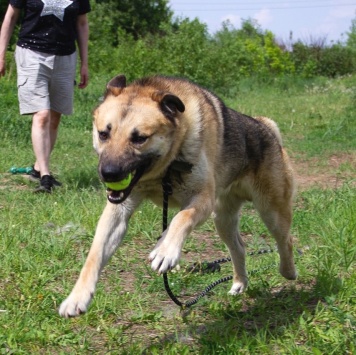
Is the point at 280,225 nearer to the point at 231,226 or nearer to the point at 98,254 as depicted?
the point at 231,226

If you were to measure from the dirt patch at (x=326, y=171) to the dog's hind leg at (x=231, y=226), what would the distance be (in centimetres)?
268

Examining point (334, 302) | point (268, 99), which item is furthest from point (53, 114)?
point (268, 99)

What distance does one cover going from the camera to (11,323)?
3238 millimetres

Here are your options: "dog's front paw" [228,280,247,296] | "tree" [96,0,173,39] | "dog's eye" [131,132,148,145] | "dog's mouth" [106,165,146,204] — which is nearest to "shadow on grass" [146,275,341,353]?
"dog's front paw" [228,280,247,296]

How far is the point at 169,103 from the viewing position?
3.38m

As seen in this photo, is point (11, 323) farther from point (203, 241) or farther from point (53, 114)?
point (53, 114)

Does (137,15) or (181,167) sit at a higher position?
(181,167)

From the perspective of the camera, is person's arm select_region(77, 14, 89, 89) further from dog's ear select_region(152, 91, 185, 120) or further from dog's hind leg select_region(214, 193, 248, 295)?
dog's ear select_region(152, 91, 185, 120)

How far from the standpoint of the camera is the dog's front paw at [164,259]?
2955 mm

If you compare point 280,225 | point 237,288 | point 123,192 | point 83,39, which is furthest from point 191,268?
point 83,39

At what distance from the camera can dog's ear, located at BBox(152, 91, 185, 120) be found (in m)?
3.34

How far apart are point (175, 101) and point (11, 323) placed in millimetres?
1385

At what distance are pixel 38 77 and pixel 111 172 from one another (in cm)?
338

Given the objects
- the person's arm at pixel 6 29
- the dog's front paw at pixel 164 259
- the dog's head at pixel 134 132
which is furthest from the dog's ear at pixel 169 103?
the person's arm at pixel 6 29
